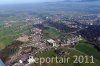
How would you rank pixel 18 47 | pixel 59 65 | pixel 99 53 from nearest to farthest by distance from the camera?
1. pixel 59 65
2. pixel 99 53
3. pixel 18 47

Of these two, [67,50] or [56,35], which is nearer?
[67,50]

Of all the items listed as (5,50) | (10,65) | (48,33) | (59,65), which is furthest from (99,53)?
(48,33)

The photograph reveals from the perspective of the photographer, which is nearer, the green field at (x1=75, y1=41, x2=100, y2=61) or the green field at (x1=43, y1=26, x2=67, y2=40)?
the green field at (x1=75, y1=41, x2=100, y2=61)

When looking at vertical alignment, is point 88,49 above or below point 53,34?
above

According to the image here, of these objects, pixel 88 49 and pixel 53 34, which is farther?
pixel 53 34

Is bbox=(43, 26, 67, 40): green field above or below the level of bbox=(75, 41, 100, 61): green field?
below

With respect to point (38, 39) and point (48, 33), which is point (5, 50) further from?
point (48, 33)

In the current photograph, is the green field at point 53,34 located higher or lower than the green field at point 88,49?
lower

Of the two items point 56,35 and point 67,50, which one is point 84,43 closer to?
point 67,50

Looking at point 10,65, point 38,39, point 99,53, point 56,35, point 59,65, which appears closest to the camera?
point 59,65

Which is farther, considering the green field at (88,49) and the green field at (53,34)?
the green field at (53,34)
